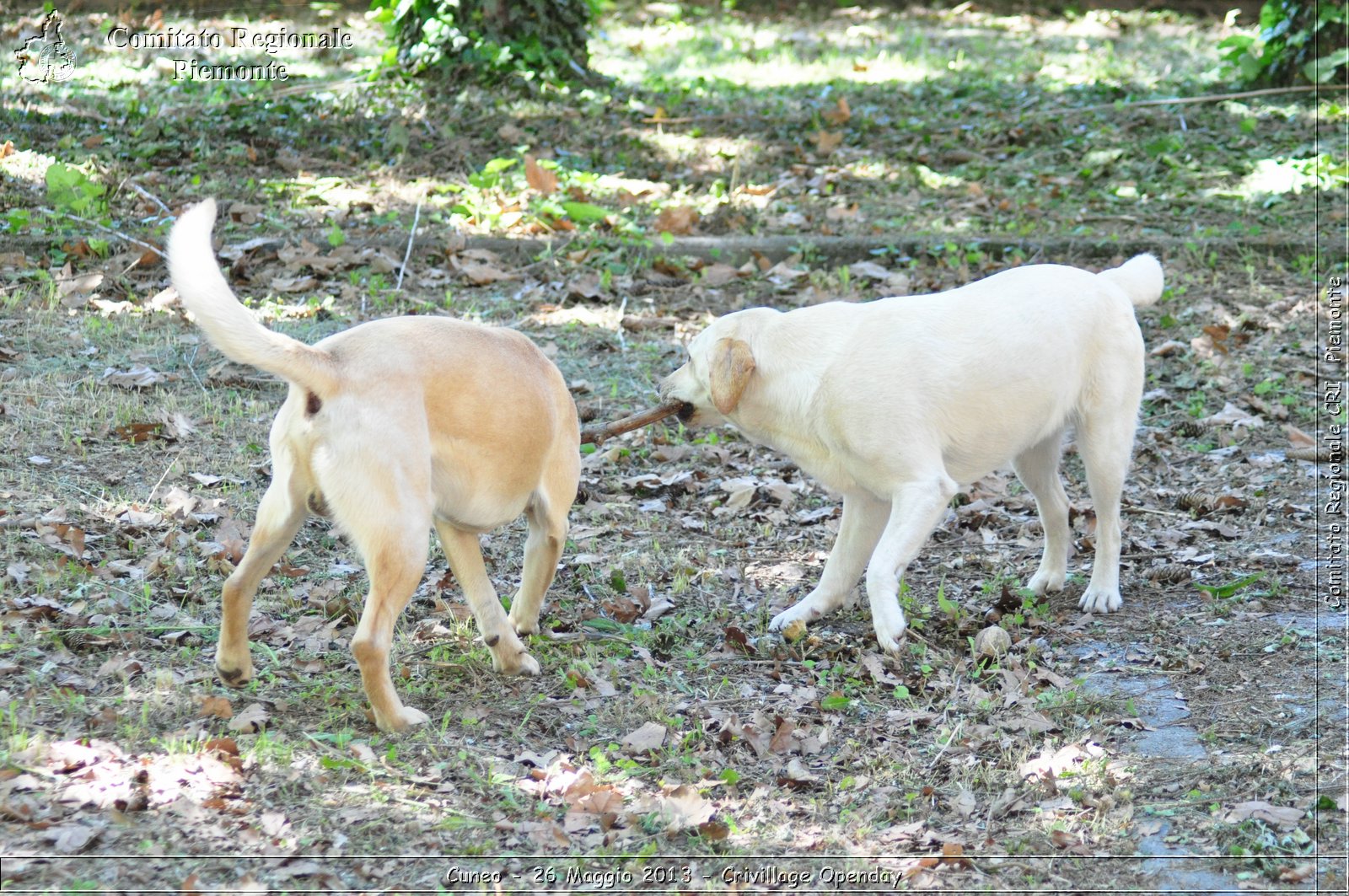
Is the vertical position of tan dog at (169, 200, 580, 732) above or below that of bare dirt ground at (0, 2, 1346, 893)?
above

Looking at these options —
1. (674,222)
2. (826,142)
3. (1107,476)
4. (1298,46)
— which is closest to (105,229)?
(674,222)

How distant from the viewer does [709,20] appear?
15.1 metres

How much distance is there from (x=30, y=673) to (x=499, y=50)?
26.0 ft

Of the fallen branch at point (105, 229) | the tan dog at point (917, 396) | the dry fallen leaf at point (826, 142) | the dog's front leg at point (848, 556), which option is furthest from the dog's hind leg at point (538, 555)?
the dry fallen leaf at point (826, 142)

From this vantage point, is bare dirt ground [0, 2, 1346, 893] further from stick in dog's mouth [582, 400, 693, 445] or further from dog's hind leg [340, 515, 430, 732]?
stick in dog's mouth [582, 400, 693, 445]

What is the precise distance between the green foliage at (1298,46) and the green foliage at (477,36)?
5.77 metres

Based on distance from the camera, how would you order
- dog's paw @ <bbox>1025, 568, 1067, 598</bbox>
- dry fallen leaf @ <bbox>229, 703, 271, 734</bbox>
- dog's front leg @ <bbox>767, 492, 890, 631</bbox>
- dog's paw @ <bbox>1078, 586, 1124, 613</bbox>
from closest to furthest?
1. dry fallen leaf @ <bbox>229, 703, 271, 734</bbox>
2. dog's front leg @ <bbox>767, 492, 890, 631</bbox>
3. dog's paw @ <bbox>1078, 586, 1124, 613</bbox>
4. dog's paw @ <bbox>1025, 568, 1067, 598</bbox>

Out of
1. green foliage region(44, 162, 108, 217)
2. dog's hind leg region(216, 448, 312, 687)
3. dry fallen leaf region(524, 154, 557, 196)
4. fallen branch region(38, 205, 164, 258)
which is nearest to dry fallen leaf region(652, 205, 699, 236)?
dry fallen leaf region(524, 154, 557, 196)

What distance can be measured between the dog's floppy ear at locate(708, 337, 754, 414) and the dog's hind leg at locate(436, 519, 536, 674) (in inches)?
44.2

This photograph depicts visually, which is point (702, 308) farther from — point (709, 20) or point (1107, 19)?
point (1107, 19)

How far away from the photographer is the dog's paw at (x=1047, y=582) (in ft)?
17.2

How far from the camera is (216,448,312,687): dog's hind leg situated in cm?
372

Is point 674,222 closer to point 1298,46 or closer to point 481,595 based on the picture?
point 481,595

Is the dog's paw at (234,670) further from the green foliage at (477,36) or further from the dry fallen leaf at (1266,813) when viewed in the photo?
the green foliage at (477,36)
